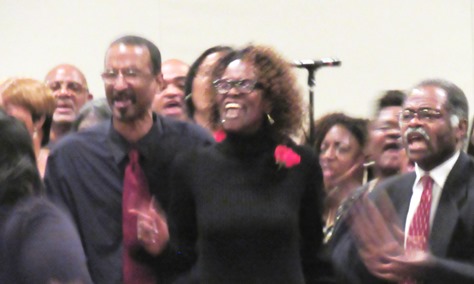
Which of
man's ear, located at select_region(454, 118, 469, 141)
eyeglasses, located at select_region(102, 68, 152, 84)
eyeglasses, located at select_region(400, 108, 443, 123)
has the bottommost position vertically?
man's ear, located at select_region(454, 118, 469, 141)

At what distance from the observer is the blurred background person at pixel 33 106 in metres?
5.05

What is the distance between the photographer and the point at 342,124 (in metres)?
Result: 5.21

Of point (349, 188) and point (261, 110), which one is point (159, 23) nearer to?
point (349, 188)

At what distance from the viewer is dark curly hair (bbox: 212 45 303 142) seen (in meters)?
4.00

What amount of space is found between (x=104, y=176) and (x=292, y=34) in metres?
3.47

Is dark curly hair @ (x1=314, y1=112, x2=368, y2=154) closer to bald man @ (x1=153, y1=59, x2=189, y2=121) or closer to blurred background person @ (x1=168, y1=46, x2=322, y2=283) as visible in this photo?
bald man @ (x1=153, y1=59, x2=189, y2=121)

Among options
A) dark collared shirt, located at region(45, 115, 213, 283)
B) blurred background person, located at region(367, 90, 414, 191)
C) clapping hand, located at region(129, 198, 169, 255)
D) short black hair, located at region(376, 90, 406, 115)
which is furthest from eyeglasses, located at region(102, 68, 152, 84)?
short black hair, located at region(376, 90, 406, 115)

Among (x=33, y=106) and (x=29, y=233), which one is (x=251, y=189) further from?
(x=33, y=106)

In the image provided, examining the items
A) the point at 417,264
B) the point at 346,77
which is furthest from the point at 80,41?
the point at 417,264

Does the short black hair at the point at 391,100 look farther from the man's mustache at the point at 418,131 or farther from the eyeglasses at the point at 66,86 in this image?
the eyeglasses at the point at 66,86

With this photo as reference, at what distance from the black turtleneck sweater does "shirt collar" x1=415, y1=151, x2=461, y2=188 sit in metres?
0.33

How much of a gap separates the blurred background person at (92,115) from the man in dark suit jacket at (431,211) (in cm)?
149

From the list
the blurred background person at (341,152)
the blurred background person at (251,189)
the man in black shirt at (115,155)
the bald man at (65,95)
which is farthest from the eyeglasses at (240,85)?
the bald man at (65,95)

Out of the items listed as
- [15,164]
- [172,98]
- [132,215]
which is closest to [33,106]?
[172,98]
